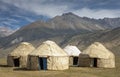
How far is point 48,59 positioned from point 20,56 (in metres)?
7.43

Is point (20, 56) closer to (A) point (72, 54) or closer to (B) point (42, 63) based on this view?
(B) point (42, 63)

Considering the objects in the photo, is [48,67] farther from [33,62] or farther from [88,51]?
[88,51]

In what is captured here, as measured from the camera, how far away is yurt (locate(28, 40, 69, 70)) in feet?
117

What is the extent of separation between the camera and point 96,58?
134 feet

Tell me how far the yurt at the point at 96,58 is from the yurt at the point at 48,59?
5.42m

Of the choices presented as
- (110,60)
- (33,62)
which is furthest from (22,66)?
(110,60)

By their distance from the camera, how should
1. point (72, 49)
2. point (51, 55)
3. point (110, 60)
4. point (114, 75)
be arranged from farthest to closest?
Result: 1. point (72, 49)
2. point (110, 60)
3. point (51, 55)
4. point (114, 75)

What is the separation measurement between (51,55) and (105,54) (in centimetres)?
948

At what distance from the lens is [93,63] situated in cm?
4153

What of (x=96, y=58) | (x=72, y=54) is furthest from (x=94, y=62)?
(x=72, y=54)

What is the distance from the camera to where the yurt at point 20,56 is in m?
41.6

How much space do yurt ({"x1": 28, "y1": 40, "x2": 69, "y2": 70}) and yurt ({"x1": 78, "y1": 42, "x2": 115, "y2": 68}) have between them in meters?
5.42

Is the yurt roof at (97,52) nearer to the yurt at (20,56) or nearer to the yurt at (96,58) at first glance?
the yurt at (96,58)

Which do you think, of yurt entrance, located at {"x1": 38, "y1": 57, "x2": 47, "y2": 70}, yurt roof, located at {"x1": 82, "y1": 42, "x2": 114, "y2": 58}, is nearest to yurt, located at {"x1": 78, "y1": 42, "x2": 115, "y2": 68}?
yurt roof, located at {"x1": 82, "y1": 42, "x2": 114, "y2": 58}
